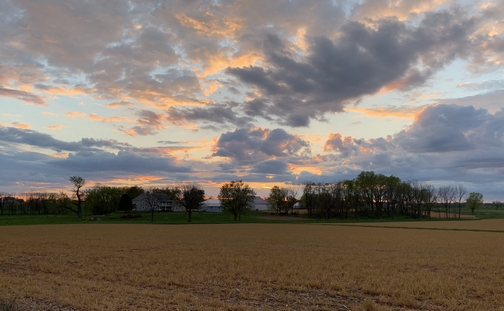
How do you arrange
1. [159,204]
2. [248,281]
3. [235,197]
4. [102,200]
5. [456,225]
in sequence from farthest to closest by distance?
[159,204]
[102,200]
[235,197]
[456,225]
[248,281]

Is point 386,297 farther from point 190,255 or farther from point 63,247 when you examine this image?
point 63,247

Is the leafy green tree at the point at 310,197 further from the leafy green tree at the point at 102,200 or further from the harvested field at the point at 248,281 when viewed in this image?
the harvested field at the point at 248,281

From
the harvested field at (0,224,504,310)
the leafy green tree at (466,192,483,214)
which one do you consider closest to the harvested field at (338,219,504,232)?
the harvested field at (0,224,504,310)

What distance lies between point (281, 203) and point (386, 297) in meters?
145

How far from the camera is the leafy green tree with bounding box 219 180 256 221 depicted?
10594cm

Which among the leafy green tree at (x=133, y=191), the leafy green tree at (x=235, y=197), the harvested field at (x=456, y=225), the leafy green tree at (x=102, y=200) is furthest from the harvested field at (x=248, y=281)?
the leafy green tree at (x=133, y=191)

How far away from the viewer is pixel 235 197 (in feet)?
352

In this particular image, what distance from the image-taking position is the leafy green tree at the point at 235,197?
105938 millimetres

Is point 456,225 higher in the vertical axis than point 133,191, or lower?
lower

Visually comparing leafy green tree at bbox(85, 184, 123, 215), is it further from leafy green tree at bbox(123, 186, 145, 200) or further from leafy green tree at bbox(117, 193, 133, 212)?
leafy green tree at bbox(123, 186, 145, 200)

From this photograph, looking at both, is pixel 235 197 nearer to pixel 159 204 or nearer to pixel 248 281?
pixel 159 204

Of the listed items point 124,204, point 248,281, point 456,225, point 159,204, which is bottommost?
point 159,204

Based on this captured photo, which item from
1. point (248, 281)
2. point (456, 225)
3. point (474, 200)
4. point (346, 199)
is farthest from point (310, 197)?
point (248, 281)

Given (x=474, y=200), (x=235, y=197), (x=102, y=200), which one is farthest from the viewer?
(x=474, y=200)
